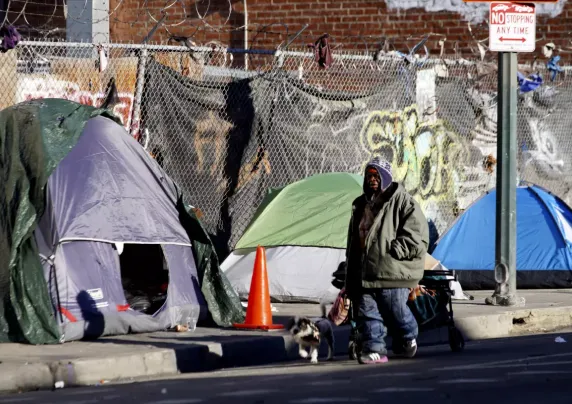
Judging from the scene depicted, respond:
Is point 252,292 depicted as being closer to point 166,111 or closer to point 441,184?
point 166,111

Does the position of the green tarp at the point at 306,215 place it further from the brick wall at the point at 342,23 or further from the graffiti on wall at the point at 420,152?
the brick wall at the point at 342,23

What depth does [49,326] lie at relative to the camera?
10391 millimetres

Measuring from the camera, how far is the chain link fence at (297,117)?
1338 cm

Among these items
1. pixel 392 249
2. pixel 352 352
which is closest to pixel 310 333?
pixel 352 352

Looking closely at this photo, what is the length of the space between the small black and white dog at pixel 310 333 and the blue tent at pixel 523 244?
5692 millimetres

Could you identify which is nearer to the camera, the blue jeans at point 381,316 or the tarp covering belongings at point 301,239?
the blue jeans at point 381,316

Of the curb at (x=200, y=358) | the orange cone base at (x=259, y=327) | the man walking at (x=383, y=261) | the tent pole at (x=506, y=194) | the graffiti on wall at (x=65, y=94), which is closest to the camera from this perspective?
the curb at (x=200, y=358)

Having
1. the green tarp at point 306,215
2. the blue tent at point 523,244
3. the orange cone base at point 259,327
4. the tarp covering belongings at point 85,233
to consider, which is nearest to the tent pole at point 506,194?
the green tarp at point 306,215

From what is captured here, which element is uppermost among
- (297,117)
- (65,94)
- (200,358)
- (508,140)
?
(65,94)

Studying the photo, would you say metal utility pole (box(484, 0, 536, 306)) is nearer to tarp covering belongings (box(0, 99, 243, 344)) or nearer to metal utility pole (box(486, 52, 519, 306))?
metal utility pole (box(486, 52, 519, 306))

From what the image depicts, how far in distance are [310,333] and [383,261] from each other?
2.68ft

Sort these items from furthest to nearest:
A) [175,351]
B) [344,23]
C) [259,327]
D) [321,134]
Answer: [344,23] → [321,134] → [259,327] → [175,351]

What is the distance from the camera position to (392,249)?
10.0m

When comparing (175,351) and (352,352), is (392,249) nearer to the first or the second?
(352,352)
